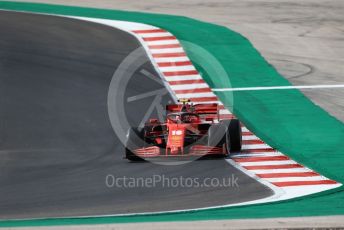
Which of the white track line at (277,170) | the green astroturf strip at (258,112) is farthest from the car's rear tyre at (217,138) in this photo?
the green astroturf strip at (258,112)

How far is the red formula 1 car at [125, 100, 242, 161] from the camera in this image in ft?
69.7

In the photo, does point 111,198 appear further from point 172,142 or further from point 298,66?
point 298,66

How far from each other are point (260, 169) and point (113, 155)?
3.44 m

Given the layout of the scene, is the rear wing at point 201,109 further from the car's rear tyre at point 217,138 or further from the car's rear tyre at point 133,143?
the car's rear tyre at point 217,138

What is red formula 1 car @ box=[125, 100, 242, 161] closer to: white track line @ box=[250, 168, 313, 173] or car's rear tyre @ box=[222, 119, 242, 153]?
car's rear tyre @ box=[222, 119, 242, 153]

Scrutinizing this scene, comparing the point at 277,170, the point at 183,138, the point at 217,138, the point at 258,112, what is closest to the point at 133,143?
the point at 183,138

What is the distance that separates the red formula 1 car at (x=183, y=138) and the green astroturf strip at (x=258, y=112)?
1.44 meters

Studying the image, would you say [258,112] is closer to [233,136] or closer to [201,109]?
[201,109]

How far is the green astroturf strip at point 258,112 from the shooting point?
17.2 metres

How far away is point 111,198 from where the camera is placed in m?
18.7

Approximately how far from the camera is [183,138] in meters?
21.5

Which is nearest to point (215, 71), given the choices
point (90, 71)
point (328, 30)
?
point (90, 71)

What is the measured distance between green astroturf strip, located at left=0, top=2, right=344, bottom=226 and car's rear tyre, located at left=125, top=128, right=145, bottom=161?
3.11 meters

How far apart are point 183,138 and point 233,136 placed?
1.10m
